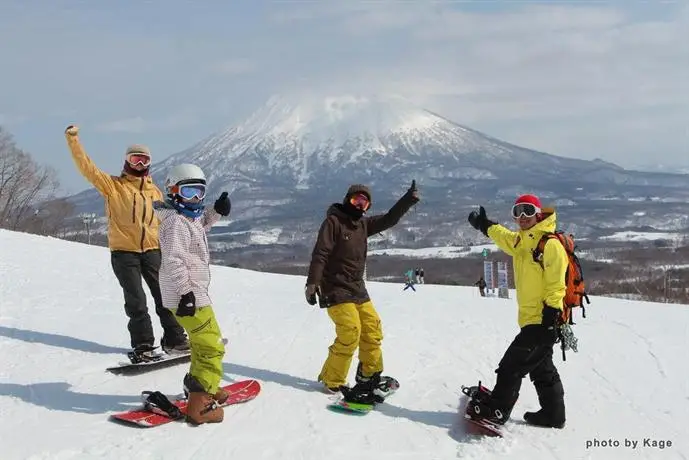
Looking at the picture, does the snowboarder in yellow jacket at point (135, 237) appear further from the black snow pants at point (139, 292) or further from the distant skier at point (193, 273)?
the distant skier at point (193, 273)

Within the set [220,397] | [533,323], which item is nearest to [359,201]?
[533,323]

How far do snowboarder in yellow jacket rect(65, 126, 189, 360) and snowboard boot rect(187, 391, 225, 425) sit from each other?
1.47 meters

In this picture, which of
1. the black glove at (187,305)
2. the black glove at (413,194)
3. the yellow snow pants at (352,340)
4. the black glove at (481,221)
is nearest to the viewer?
the black glove at (187,305)

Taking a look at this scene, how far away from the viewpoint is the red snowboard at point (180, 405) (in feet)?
15.0

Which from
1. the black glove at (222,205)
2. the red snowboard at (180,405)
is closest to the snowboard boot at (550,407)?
the red snowboard at (180,405)

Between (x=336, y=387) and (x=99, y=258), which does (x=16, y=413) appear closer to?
(x=336, y=387)

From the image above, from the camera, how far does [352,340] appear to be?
535 centimetres

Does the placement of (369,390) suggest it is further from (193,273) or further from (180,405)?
(193,273)

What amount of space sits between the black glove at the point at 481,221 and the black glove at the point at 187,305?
244 cm

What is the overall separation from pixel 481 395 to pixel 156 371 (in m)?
3.01

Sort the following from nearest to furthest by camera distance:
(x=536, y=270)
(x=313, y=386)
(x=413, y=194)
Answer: (x=536, y=270) < (x=413, y=194) < (x=313, y=386)

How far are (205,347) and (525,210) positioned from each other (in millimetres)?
2662

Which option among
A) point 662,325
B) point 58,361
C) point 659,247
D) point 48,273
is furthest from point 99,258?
point 659,247

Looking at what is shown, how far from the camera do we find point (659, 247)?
5133 inches
